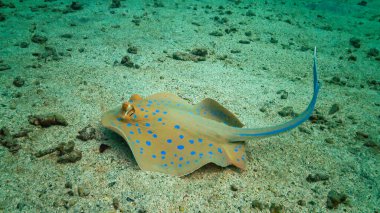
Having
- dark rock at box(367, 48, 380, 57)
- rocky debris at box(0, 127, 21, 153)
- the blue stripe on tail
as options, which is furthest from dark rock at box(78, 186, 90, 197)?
dark rock at box(367, 48, 380, 57)

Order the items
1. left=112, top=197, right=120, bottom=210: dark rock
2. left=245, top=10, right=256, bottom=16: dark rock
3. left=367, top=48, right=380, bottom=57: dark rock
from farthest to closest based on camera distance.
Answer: left=245, top=10, right=256, bottom=16: dark rock, left=367, top=48, right=380, bottom=57: dark rock, left=112, top=197, right=120, bottom=210: dark rock

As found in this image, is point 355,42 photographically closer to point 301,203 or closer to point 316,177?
point 316,177

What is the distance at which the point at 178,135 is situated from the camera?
3088 millimetres

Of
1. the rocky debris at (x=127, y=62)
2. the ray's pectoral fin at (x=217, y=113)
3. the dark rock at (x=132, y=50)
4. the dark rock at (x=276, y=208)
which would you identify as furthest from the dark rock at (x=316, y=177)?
the dark rock at (x=132, y=50)

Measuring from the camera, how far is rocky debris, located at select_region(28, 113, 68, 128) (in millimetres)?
3668

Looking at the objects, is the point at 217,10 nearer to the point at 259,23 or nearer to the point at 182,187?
the point at 259,23

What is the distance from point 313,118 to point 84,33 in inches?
250

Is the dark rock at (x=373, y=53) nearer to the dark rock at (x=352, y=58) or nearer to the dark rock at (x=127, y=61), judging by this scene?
the dark rock at (x=352, y=58)

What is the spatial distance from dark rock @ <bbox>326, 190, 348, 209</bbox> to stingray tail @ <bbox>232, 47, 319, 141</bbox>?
36.4 inches

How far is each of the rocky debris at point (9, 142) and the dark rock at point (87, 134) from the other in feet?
2.47

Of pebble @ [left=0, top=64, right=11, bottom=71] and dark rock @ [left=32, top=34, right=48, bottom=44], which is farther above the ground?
dark rock @ [left=32, top=34, right=48, bottom=44]

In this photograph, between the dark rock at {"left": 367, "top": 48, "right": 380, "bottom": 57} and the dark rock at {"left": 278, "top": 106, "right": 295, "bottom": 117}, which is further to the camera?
the dark rock at {"left": 367, "top": 48, "right": 380, "bottom": 57}

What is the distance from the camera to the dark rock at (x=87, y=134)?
3.50 meters

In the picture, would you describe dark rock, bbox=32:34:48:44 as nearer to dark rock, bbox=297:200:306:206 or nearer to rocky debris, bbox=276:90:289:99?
rocky debris, bbox=276:90:289:99
